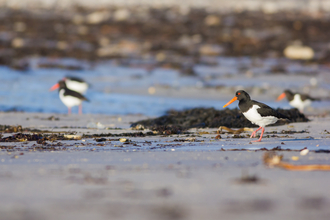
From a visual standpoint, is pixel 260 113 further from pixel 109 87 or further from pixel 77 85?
pixel 109 87

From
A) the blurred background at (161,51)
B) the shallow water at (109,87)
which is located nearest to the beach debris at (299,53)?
the blurred background at (161,51)

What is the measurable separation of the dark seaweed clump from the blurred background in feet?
7.59

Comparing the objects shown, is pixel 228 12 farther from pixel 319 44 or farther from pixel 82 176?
pixel 82 176

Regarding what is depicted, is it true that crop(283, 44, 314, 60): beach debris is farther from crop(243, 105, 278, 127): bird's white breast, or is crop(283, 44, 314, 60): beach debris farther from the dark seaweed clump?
crop(243, 105, 278, 127): bird's white breast

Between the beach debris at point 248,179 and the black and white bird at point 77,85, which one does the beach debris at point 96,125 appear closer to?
the beach debris at point 248,179

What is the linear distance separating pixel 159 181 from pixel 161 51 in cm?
2092

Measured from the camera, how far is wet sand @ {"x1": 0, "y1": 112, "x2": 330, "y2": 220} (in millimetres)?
3195

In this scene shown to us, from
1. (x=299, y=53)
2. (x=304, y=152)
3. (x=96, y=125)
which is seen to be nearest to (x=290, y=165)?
(x=304, y=152)

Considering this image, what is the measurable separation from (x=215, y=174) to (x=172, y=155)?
0.99 metres

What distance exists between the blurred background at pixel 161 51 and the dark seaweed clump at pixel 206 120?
231 cm

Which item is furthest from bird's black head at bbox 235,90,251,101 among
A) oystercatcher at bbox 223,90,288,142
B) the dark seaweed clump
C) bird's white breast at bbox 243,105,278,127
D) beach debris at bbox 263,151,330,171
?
beach debris at bbox 263,151,330,171

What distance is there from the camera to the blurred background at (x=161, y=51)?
1335 centimetres

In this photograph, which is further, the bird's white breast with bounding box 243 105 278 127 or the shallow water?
the shallow water

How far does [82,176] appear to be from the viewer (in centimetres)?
415
